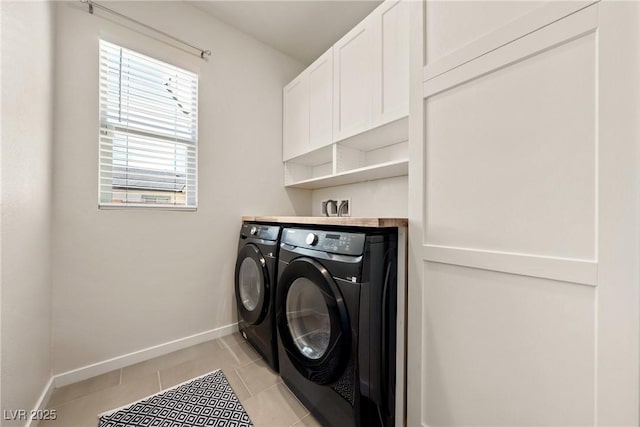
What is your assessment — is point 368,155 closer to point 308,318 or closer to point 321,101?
point 321,101

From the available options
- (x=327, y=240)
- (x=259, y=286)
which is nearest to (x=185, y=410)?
(x=259, y=286)

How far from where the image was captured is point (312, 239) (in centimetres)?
124

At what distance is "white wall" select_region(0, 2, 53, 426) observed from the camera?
3.03 ft

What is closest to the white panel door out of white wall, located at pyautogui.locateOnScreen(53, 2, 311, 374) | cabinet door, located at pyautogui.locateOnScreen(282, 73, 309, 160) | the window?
cabinet door, located at pyautogui.locateOnScreen(282, 73, 309, 160)

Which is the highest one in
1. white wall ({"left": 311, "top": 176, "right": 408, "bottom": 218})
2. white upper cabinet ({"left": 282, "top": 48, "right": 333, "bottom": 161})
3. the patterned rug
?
white upper cabinet ({"left": 282, "top": 48, "right": 333, "bottom": 161})

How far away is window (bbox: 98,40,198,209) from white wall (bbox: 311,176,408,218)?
1.32m

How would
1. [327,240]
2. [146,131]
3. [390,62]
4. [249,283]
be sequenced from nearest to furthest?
[327,240]
[390,62]
[146,131]
[249,283]

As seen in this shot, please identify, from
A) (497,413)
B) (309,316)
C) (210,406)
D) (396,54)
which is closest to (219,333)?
(210,406)

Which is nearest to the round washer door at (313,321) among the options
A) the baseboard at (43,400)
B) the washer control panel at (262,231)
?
the washer control panel at (262,231)

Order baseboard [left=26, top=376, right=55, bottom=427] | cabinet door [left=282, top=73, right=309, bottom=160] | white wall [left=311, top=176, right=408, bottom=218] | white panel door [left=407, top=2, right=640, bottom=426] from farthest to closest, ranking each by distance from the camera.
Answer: cabinet door [left=282, top=73, right=309, bottom=160] → white wall [left=311, top=176, right=408, bottom=218] → baseboard [left=26, top=376, right=55, bottom=427] → white panel door [left=407, top=2, right=640, bottom=426]

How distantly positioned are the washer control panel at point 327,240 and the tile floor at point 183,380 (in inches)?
35.0

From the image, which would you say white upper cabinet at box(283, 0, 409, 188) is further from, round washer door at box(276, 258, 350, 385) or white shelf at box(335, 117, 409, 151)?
round washer door at box(276, 258, 350, 385)

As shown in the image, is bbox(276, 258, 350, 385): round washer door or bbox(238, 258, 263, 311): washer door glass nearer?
bbox(276, 258, 350, 385): round washer door

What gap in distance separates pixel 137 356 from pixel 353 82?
2.47m
